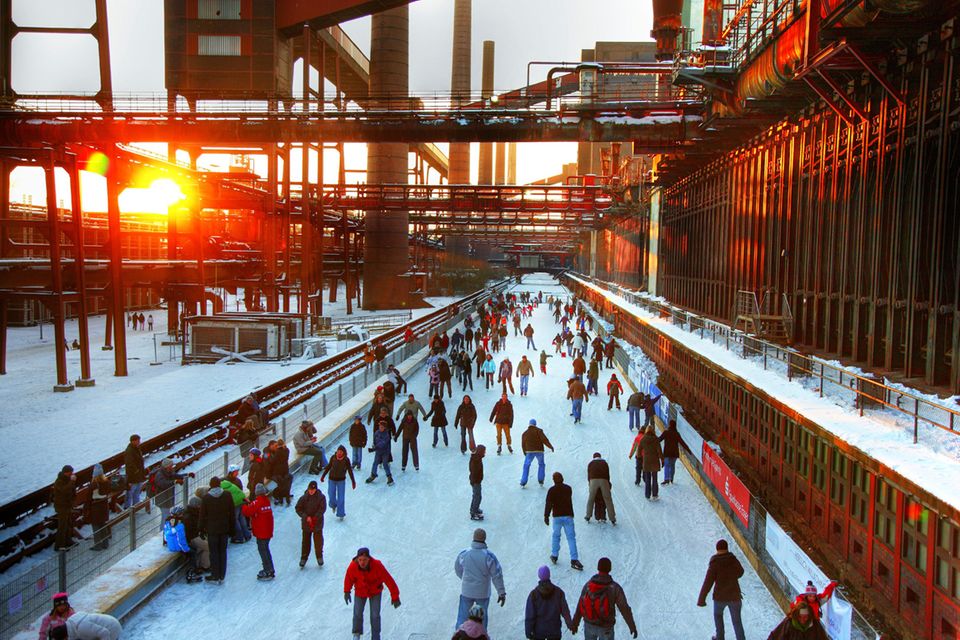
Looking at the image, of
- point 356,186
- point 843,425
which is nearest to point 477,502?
point 843,425

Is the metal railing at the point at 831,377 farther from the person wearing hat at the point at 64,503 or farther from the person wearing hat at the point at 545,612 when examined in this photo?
the person wearing hat at the point at 64,503

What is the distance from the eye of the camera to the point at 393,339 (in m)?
33.4

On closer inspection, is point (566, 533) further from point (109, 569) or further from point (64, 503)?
point (64, 503)

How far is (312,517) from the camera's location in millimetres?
9438

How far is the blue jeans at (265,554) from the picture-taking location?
29.9ft

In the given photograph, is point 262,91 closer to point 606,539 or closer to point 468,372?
point 468,372

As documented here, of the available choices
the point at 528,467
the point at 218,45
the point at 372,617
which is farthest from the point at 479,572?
the point at 218,45

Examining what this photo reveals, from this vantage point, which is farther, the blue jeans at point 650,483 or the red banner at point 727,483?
the blue jeans at point 650,483

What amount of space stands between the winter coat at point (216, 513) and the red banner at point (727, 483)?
711 cm

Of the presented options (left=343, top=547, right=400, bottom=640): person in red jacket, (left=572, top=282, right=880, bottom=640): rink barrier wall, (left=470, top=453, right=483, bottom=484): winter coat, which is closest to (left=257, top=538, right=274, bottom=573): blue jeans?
(left=343, top=547, right=400, bottom=640): person in red jacket

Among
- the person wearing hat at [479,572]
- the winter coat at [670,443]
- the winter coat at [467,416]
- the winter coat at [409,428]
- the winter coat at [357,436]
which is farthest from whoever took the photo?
the winter coat at [467,416]

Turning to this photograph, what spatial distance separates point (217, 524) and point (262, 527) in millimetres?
545

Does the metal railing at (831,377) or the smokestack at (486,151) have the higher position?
the smokestack at (486,151)

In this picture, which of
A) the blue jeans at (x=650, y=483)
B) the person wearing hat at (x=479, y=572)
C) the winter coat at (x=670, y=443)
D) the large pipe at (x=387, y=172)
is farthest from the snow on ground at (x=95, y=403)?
the large pipe at (x=387, y=172)
